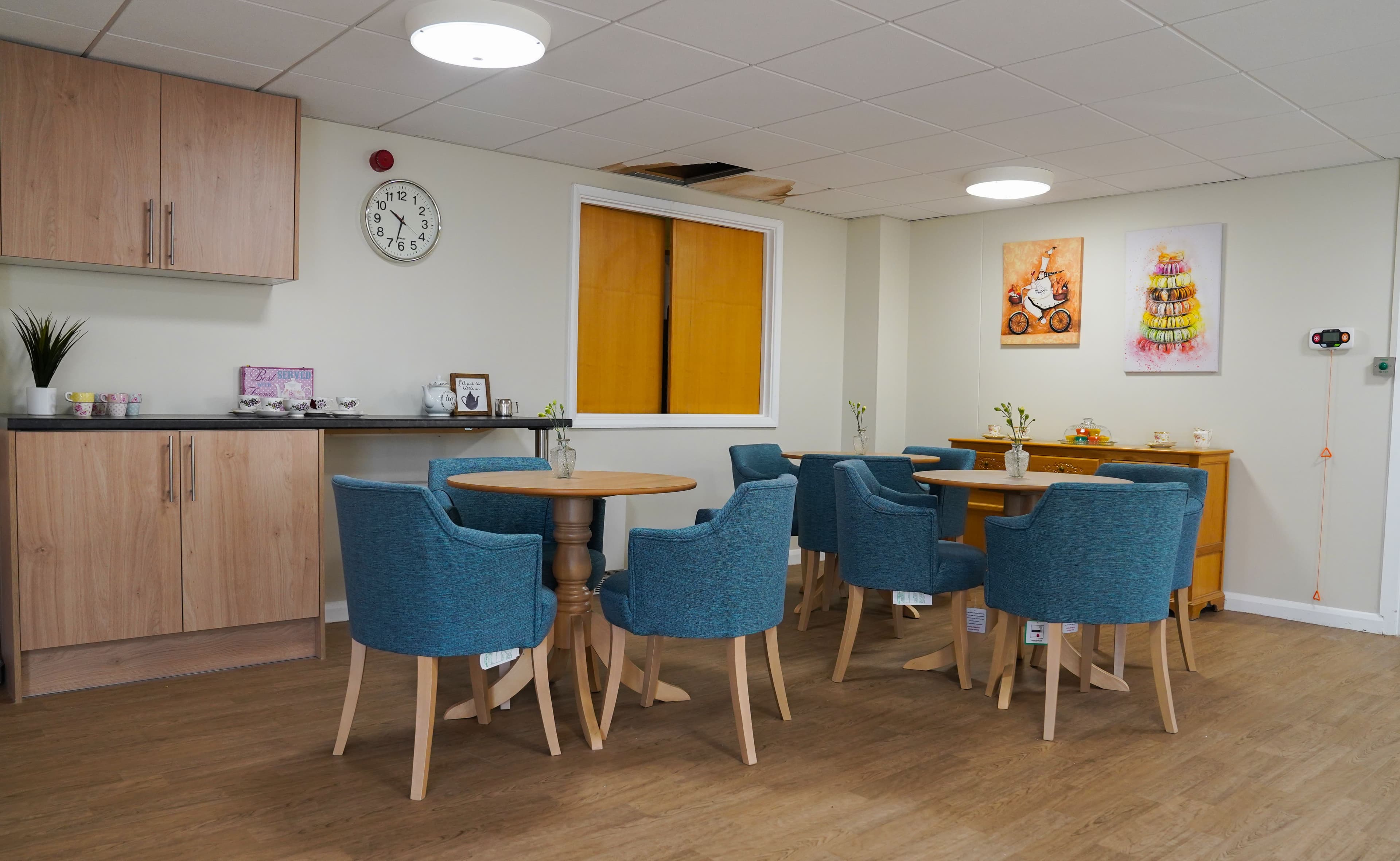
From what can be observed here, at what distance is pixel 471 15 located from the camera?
10.8 feet

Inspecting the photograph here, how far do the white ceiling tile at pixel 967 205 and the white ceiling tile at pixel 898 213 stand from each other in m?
0.08

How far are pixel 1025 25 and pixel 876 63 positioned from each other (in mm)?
614

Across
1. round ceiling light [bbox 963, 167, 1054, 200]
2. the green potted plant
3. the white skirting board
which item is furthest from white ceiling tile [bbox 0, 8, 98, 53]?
the white skirting board

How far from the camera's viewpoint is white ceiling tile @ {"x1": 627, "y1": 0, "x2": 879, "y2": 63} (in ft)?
10.9

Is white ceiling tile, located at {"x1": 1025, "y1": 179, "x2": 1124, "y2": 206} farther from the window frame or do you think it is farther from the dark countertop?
the dark countertop

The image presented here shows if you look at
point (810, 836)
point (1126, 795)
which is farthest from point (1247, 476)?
point (810, 836)

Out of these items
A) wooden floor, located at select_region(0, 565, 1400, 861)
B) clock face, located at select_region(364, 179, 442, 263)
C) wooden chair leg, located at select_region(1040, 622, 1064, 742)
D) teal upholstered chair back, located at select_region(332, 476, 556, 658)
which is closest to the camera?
wooden floor, located at select_region(0, 565, 1400, 861)

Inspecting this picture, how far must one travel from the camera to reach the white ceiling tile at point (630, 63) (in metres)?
3.69

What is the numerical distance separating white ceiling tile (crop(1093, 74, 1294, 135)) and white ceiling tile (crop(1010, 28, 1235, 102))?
10 centimetres

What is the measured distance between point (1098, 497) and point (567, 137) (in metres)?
3.19

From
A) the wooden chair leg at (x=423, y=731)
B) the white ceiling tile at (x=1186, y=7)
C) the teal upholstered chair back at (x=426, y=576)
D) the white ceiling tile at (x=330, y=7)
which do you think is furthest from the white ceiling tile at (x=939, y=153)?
the wooden chair leg at (x=423, y=731)

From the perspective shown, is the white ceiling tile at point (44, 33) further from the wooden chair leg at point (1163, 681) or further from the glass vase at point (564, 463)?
the wooden chair leg at point (1163, 681)

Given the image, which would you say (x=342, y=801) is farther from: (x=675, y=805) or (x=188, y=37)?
(x=188, y=37)

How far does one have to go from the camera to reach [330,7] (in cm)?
339
